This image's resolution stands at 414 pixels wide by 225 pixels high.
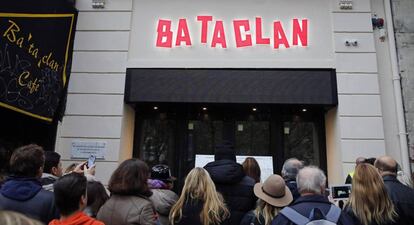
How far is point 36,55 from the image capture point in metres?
6.46

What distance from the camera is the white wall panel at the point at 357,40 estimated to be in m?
7.76

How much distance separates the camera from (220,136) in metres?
8.34

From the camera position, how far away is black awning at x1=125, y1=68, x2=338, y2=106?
7613 millimetres

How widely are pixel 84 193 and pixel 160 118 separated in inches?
231

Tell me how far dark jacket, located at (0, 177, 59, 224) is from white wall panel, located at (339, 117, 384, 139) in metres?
6.01

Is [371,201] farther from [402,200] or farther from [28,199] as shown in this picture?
[28,199]

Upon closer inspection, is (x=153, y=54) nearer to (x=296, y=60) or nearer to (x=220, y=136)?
(x=220, y=136)

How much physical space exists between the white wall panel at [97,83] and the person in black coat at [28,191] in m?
4.60

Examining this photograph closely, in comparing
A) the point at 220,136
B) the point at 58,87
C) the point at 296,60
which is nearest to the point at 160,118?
the point at 220,136

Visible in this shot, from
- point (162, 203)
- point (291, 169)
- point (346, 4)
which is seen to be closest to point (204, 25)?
point (346, 4)

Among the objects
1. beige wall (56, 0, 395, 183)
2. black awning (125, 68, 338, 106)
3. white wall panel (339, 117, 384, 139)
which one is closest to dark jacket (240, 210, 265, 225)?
black awning (125, 68, 338, 106)

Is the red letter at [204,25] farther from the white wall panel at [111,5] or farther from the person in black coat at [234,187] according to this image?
the person in black coat at [234,187]

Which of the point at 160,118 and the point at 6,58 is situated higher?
the point at 6,58

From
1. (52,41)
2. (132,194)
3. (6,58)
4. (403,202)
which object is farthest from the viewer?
(52,41)
